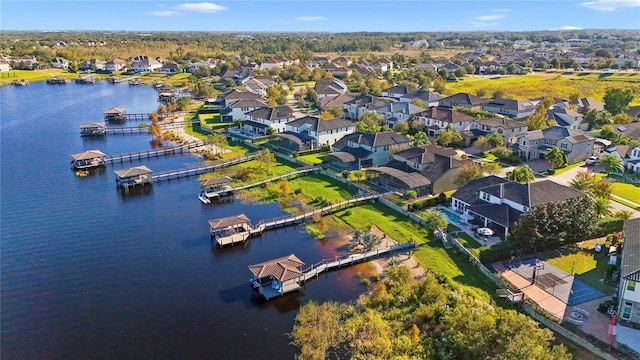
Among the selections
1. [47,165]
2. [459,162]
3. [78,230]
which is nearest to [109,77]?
[47,165]

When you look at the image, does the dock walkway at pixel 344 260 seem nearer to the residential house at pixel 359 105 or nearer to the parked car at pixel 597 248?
the parked car at pixel 597 248

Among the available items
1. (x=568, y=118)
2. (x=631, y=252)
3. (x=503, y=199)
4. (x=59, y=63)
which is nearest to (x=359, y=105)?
(x=568, y=118)

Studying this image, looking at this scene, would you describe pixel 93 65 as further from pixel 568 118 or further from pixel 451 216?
pixel 451 216

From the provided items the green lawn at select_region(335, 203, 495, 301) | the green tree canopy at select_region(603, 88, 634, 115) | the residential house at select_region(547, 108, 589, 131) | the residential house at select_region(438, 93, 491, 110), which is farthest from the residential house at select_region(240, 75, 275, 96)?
the green tree canopy at select_region(603, 88, 634, 115)

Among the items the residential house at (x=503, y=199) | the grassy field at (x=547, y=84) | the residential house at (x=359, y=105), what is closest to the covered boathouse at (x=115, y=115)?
the residential house at (x=359, y=105)

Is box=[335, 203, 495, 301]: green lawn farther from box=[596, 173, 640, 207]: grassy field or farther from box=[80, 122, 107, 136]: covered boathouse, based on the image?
box=[80, 122, 107, 136]: covered boathouse

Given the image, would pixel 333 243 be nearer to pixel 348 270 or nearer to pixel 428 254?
pixel 348 270
